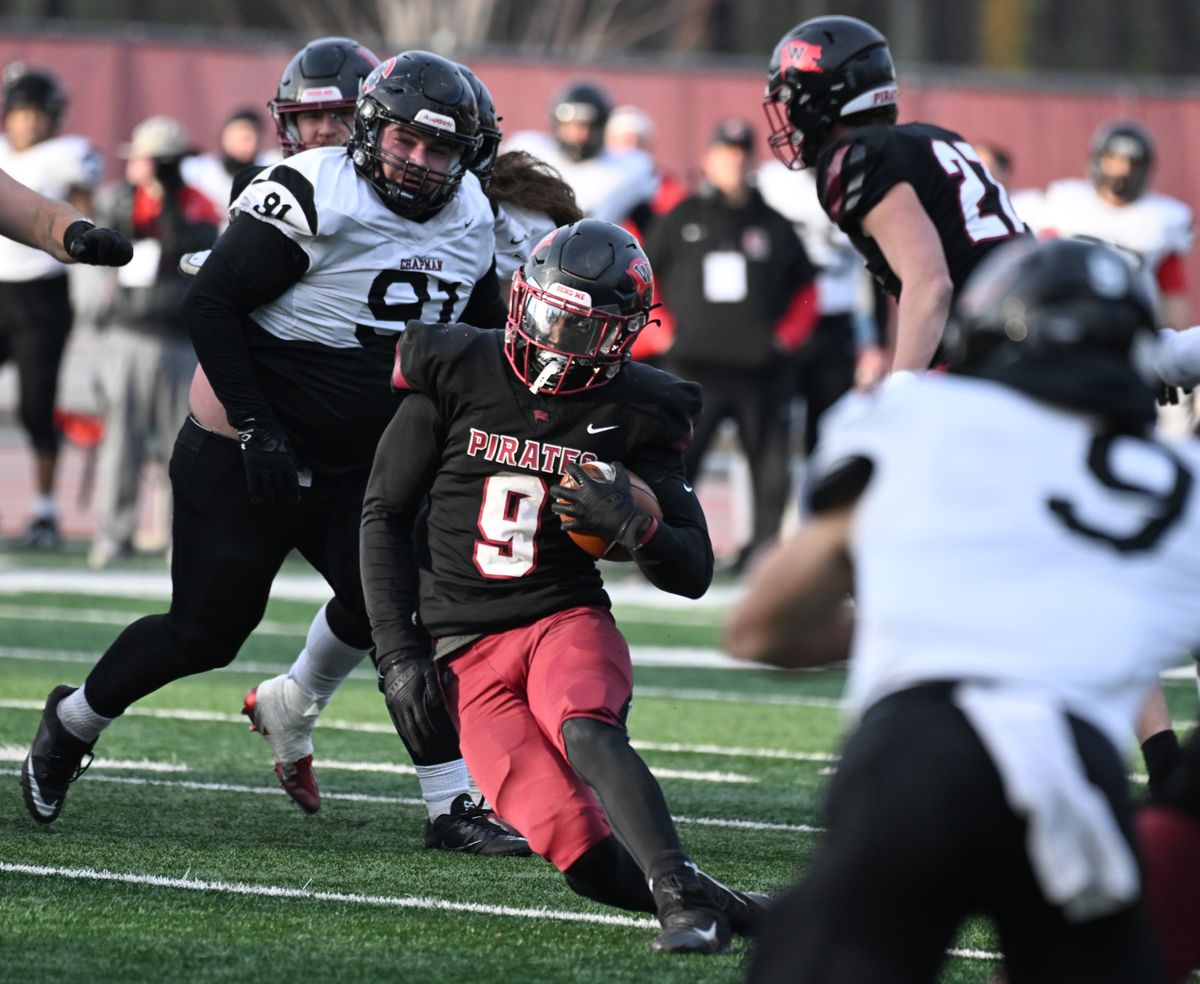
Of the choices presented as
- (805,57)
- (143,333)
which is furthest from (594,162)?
(805,57)

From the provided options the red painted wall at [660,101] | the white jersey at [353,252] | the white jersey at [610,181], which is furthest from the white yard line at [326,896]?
the red painted wall at [660,101]

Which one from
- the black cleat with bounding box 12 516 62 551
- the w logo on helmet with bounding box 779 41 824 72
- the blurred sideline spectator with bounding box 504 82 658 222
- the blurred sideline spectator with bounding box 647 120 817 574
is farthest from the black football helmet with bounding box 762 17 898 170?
the black cleat with bounding box 12 516 62 551

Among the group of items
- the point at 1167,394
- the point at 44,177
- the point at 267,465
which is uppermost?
the point at 1167,394

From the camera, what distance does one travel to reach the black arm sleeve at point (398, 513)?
13.7 feet

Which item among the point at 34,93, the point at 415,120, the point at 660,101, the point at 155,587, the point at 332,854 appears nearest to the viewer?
the point at 332,854

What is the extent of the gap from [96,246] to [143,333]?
5706mm

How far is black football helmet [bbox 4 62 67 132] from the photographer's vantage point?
10438 mm

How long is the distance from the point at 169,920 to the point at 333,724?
8.90 feet

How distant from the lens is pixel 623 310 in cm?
415

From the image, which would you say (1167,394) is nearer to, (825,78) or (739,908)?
(825,78)

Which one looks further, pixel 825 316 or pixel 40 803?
pixel 825 316

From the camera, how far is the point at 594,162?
10992 mm

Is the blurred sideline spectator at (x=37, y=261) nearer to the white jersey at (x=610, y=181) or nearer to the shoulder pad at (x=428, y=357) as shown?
the white jersey at (x=610, y=181)

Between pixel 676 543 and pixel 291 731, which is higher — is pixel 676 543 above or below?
above
